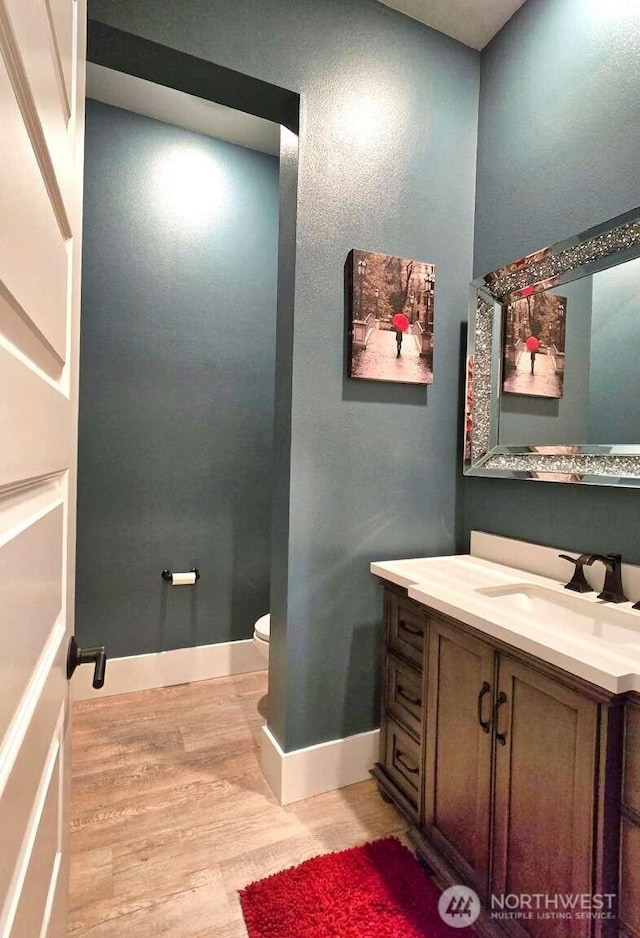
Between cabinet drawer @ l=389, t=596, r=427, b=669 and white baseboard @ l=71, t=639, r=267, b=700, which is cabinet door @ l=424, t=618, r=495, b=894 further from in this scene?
white baseboard @ l=71, t=639, r=267, b=700

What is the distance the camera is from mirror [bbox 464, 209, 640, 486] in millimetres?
1398

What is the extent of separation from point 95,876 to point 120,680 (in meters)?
1.13

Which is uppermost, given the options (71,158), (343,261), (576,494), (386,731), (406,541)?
(343,261)

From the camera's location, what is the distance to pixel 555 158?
1.66 m

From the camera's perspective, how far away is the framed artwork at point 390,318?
68.6 inches

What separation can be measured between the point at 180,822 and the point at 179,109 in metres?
3.15

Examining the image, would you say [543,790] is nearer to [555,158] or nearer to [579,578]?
[579,578]

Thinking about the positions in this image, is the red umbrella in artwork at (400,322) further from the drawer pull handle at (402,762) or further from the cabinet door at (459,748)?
the drawer pull handle at (402,762)

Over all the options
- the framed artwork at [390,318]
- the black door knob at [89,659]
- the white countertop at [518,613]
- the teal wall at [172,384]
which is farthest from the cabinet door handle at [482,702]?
the teal wall at [172,384]

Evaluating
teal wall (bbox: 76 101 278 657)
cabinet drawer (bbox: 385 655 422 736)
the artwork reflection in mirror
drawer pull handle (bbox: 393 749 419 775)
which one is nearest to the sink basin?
cabinet drawer (bbox: 385 655 422 736)

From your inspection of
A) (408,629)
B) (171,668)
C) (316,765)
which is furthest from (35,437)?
(171,668)

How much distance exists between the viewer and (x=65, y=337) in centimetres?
66

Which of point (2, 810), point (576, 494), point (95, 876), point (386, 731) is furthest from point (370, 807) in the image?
point (2, 810)

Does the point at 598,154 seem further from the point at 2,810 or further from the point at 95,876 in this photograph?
the point at 95,876
